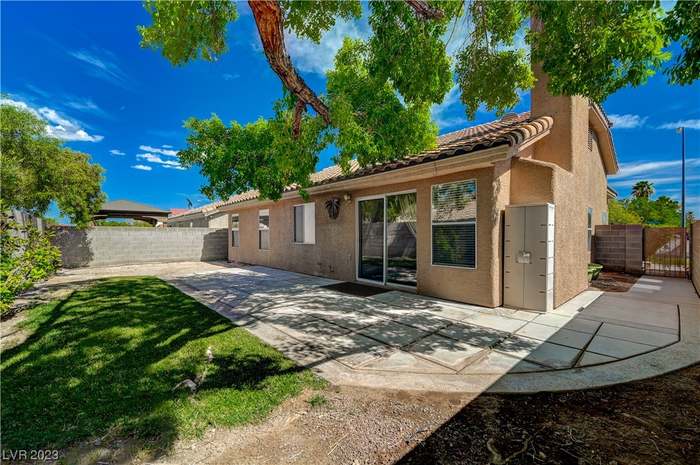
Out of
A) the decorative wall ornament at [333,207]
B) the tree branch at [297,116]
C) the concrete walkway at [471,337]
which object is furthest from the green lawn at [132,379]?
the decorative wall ornament at [333,207]

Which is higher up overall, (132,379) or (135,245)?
(135,245)

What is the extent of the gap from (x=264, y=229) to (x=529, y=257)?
10911mm

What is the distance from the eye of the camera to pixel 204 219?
20641mm

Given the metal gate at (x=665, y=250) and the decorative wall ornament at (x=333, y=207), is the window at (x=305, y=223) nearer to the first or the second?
the decorative wall ornament at (x=333, y=207)

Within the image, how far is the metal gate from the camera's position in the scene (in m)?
10.7

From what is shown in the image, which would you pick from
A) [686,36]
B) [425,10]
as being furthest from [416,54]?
[686,36]

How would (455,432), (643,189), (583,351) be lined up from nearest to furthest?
(455,432), (583,351), (643,189)

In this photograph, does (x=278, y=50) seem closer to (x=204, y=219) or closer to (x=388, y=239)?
→ (x=388, y=239)

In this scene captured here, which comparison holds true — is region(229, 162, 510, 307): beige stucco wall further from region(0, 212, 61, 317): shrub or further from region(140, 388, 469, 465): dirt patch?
region(0, 212, 61, 317): shrub

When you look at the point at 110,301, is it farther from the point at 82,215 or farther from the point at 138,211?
the point at 138,211

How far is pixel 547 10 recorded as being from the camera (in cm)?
380

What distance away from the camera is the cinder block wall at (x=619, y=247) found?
1065 cm

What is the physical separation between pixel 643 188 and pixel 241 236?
46.6m

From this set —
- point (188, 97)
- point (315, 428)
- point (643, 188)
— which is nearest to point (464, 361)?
point (315, 428)
